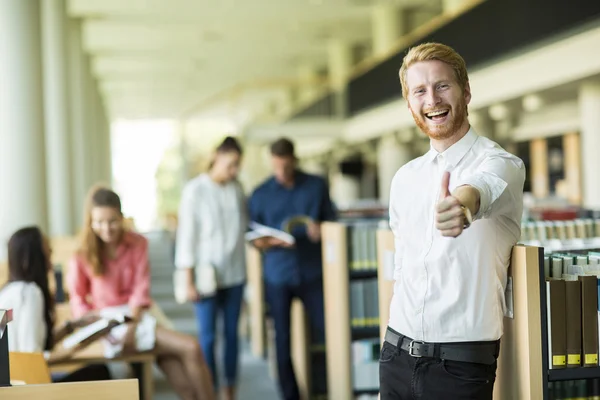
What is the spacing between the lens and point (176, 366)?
13.6 feet

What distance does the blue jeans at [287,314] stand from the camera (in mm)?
4871

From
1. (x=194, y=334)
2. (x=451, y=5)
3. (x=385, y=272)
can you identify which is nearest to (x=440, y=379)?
(x=385, y=272)

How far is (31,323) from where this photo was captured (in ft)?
11.2

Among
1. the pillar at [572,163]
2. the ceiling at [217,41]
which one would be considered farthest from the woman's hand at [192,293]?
the ceiling at [217,41]

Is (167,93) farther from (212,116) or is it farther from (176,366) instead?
(176,366)

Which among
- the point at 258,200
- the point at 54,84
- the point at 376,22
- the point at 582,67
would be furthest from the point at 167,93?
the point at 258,200

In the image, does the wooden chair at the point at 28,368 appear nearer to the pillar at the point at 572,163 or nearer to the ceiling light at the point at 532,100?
the ceiling light at the point at 532,100

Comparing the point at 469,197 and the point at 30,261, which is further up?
the point at 469,197

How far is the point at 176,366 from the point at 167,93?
24270 mm

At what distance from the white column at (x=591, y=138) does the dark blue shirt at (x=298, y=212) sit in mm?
5607

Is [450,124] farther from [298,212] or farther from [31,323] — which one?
[298,212]

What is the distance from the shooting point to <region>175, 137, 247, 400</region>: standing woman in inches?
196

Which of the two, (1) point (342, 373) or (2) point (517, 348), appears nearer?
(2) point (517, 348)

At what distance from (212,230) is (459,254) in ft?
10.5
